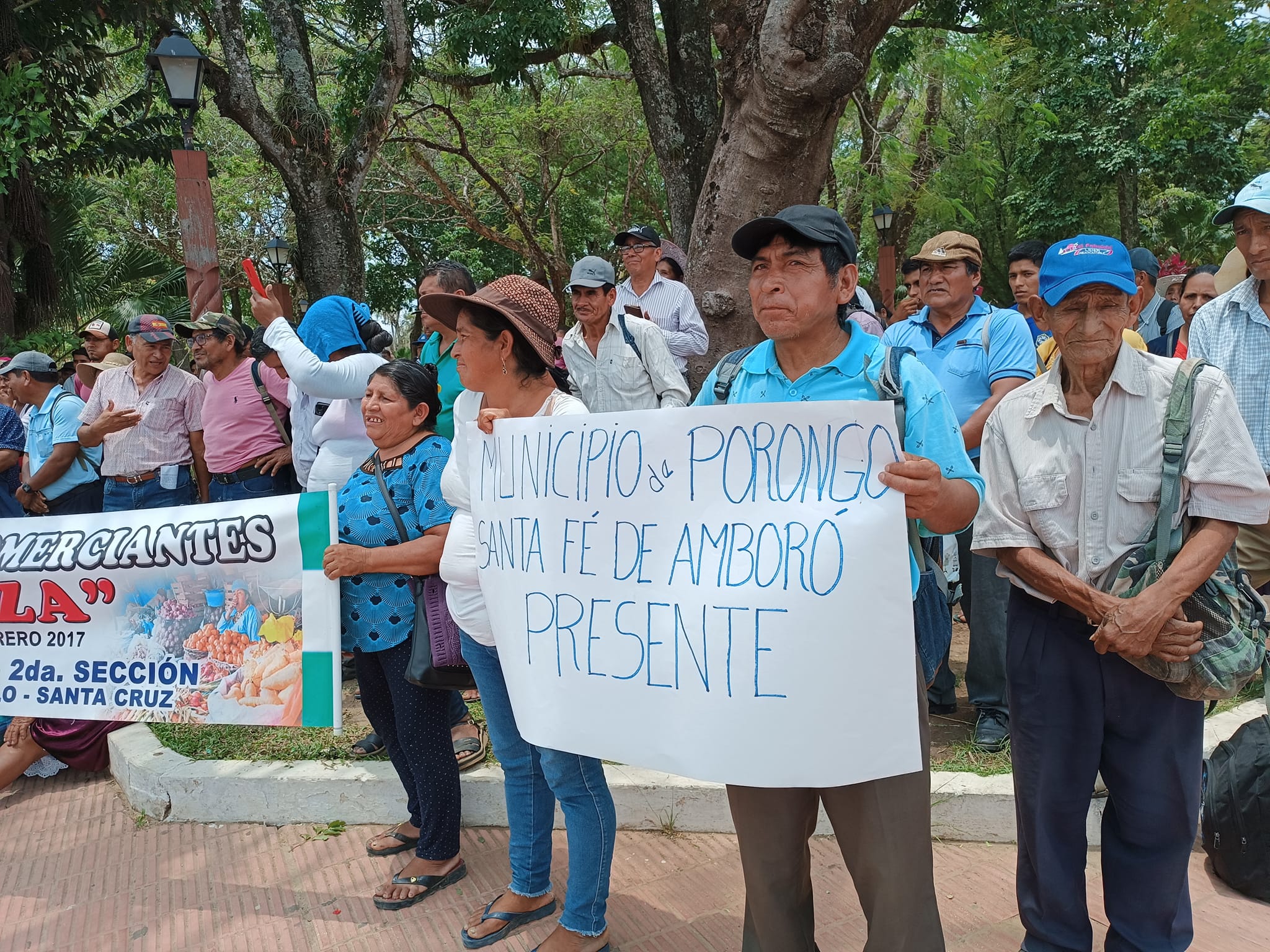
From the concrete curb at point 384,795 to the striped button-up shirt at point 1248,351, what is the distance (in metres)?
1.29

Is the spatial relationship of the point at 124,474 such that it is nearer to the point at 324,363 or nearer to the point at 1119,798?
the point at 324,363

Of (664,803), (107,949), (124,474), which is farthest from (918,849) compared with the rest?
(124,474)

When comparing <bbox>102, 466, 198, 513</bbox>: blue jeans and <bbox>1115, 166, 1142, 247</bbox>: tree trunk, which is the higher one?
<bbox>1115, 166, 1142, 247</bbox>: tree trunk

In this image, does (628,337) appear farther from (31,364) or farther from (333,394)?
(31,364)

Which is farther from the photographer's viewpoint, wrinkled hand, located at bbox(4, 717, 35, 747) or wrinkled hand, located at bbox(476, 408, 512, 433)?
wrinkled hand, located at bbox(4, 717, 35, 747)

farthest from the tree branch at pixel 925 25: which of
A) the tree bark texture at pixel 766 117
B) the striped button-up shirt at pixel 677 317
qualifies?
the striped button-up shirt at pixel 677 317

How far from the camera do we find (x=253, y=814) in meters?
3.96

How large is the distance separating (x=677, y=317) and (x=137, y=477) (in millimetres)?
3332

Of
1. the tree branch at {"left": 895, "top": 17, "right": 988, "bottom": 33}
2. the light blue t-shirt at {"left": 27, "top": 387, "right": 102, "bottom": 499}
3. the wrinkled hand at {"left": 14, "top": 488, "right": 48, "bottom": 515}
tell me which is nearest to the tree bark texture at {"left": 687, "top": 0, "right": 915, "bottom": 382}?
the light blue t-shirt at {"left": 27, "top": 387, "right": 102, "bottom": 499}

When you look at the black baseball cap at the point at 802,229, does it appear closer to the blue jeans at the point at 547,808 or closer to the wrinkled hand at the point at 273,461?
the blue jeans at the point at 547,808

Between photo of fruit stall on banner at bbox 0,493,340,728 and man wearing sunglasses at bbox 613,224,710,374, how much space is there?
7.79ft

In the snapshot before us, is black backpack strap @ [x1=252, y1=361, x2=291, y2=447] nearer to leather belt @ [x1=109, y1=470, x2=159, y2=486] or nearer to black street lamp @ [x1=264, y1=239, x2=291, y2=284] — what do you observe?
leather belt @ [x1=109, y1=470, x2=159, y2=486]

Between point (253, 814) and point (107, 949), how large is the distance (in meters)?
0.85

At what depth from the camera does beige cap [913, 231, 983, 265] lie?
3.93m
